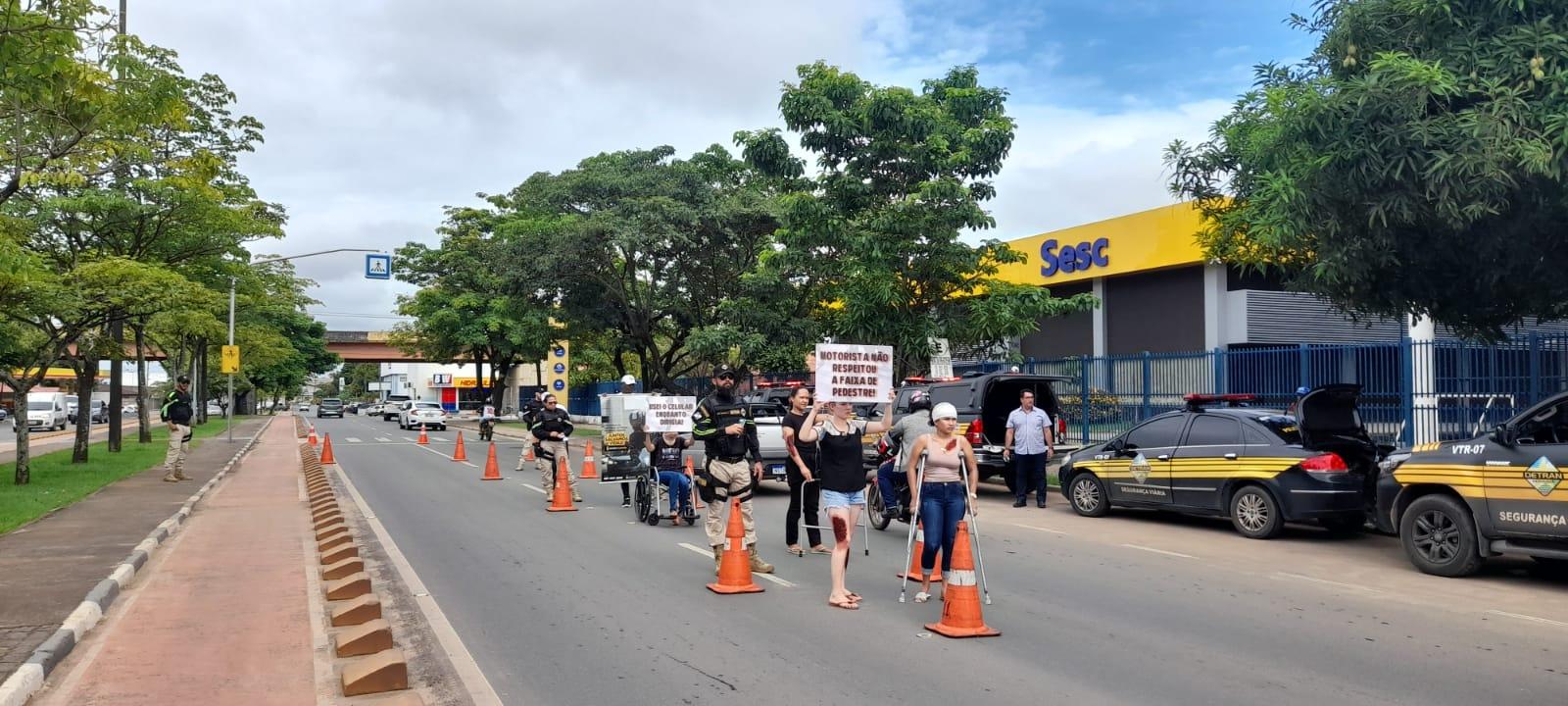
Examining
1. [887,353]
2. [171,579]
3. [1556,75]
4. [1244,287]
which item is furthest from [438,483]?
[1244,287]

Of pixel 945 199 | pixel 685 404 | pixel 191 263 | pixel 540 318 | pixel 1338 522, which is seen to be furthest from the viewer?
pixel 540 318

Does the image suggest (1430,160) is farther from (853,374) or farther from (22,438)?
(22,438)

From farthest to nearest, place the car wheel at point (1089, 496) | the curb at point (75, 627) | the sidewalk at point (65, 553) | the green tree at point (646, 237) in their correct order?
1. the green tree at point (646, 237)
2. the car wheel at point (1089, 496)
3. the sidewalk at point (65, 553)
4. the curb at point (75, 627)

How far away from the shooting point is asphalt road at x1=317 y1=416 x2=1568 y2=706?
19.5ft

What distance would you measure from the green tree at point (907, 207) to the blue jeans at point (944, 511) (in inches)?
438

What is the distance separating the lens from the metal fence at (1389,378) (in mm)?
15148

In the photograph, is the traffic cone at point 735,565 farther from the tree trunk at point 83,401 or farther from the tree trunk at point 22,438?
the tree trunk at point 83,401

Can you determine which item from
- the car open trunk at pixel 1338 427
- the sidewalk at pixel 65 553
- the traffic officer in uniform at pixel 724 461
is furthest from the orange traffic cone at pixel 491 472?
the car open trunk at pixel 1338 427

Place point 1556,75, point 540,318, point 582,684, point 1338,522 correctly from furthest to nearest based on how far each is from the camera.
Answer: point 540,318 < point 1338,522 < point 1556,75 < point 582,684

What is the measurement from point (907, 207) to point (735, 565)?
462 inches

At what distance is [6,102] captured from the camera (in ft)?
34.7

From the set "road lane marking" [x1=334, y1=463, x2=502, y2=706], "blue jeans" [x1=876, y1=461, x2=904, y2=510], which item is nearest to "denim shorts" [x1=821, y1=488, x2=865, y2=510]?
"road lane marking" [x1=334, y1=463, x2=502, y2=706]

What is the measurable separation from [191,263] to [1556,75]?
1042 inches

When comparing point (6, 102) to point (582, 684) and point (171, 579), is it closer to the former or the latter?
point (171, 579)
